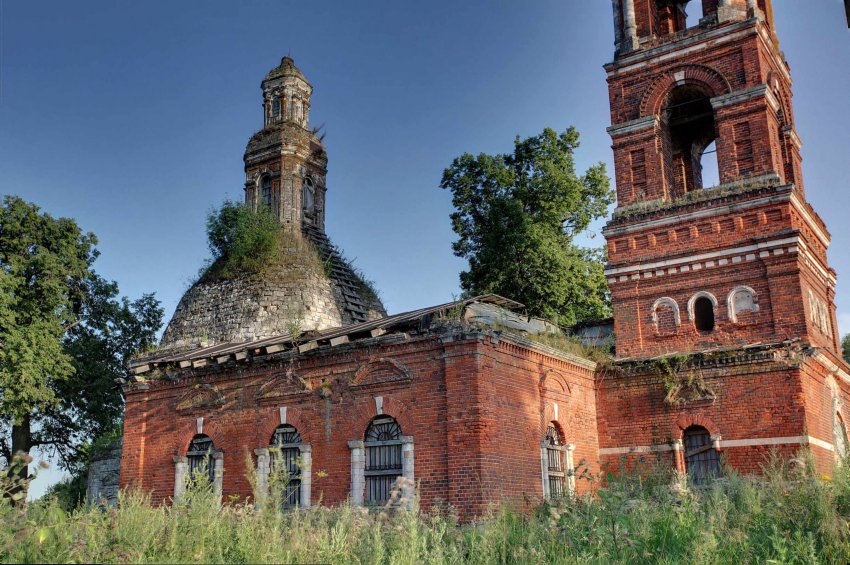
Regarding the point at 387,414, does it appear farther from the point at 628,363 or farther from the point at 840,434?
the point at 840,434

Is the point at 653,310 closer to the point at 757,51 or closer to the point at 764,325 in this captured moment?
the point at 764,325

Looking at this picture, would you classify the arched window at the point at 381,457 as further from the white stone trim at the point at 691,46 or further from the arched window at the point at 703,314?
the white stone trim at the point at 691,46

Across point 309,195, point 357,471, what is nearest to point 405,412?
point 357,471

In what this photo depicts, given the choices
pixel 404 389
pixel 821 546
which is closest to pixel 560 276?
pixel 404 389

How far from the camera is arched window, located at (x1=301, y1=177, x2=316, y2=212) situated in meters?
27.4

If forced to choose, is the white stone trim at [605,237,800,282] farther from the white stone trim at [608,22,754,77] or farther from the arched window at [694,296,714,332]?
the white stone trim at [608,22,754,77]

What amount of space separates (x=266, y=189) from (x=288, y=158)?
4.23ft

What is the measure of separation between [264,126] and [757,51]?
16004mm

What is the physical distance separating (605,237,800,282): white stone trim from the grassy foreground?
22.2ft

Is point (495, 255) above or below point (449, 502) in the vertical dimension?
above

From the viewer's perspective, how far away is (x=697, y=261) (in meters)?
18.6

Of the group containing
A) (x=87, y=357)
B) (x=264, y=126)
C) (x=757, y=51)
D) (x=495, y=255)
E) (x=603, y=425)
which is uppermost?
(x=264, y=126)

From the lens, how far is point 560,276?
1003 inches

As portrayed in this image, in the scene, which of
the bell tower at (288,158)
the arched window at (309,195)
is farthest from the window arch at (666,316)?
the arched window at (309,195)
